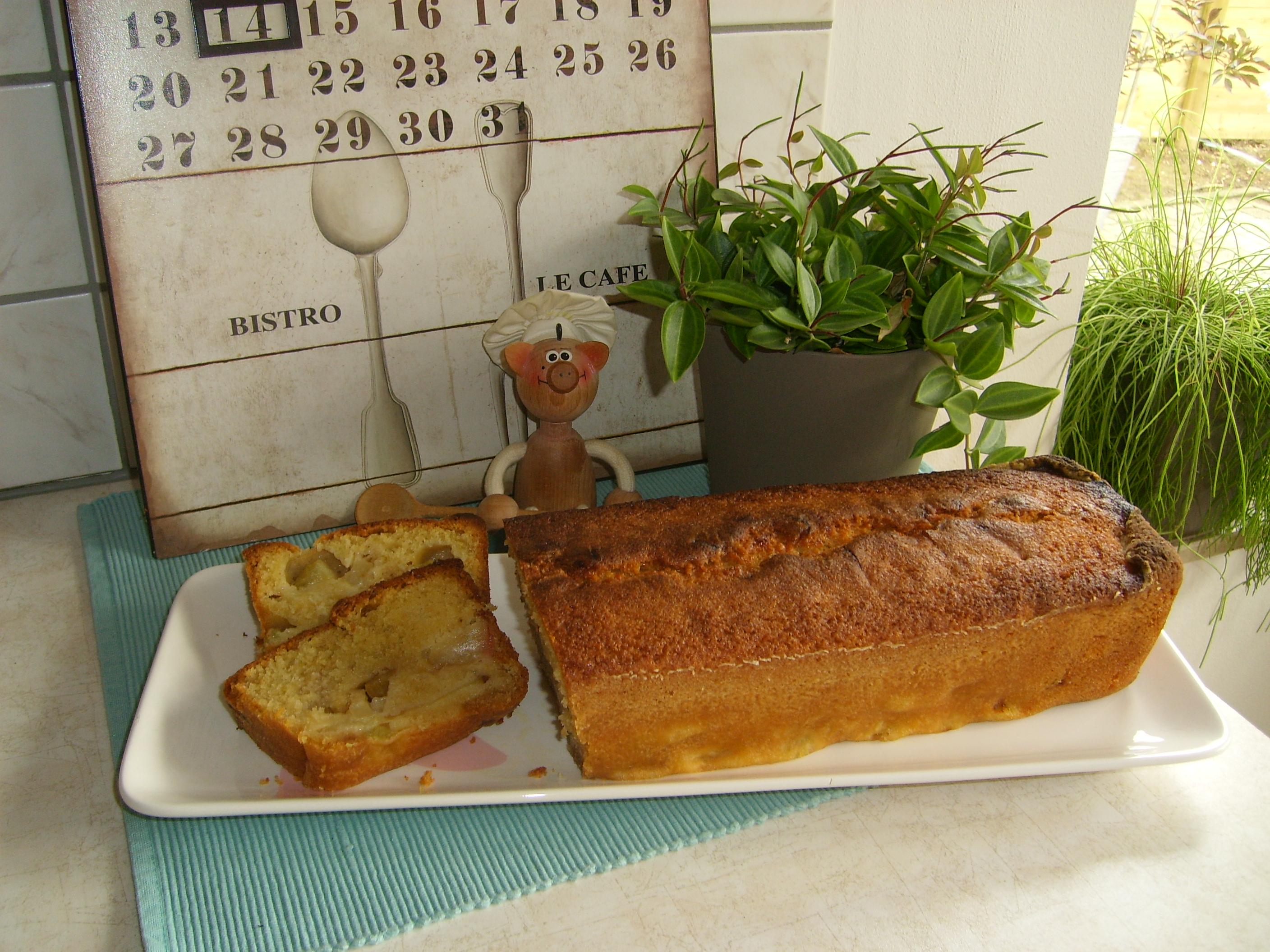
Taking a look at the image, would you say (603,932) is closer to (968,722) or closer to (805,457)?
(968,722)

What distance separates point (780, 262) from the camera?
93 centimetres

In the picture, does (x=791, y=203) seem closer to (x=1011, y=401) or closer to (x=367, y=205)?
(x=1011, y=401)

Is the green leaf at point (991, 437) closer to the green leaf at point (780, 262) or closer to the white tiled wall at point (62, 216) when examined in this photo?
the green leaf at point (780, 262)

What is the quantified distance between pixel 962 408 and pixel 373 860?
0.67m

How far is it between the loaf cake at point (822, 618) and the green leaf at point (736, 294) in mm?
198

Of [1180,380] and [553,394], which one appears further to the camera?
[1180,380]

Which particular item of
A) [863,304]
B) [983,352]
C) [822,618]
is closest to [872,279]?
[863,304]

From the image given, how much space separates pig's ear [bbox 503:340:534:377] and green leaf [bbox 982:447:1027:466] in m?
0.49

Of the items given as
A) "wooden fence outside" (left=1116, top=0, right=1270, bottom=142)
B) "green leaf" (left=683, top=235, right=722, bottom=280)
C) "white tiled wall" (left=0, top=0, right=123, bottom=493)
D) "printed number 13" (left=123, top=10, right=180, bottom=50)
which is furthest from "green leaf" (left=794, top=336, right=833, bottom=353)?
"wooden fence outside" (left=1116, top=0, right=1270, bottom=142)

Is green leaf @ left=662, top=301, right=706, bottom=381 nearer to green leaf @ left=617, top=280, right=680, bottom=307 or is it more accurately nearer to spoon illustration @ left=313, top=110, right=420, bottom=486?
green leaf @ left=617, top=280, right=680, bottom=307

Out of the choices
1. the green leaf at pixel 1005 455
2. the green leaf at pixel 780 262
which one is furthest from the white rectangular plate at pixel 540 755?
the green leaf at pixel 780 262

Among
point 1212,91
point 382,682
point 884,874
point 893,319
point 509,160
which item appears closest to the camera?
point 884,874

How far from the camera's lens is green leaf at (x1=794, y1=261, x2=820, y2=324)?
0.90 m

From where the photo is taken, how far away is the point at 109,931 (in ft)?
2.37
